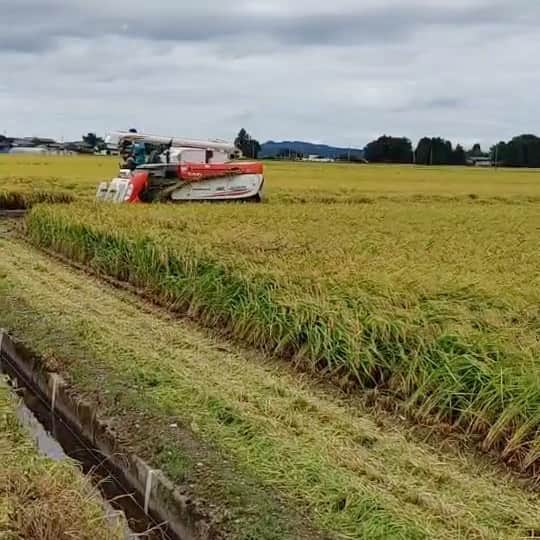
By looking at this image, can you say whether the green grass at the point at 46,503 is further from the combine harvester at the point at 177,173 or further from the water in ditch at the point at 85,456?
the combine harvester at the point at 177,173

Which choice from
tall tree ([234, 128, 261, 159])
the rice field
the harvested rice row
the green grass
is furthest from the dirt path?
tall tree ([234, 128, 261, 159])

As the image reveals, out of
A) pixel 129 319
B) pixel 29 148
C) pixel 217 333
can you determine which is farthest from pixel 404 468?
pixel 29 148

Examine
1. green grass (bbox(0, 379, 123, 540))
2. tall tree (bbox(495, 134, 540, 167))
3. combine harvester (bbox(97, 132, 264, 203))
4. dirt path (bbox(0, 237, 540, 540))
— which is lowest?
dirt path (bbox(0, 237, 540, 540))

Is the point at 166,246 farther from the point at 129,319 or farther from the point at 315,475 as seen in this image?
the point at 315,475

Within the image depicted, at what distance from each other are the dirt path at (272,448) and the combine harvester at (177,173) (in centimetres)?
949

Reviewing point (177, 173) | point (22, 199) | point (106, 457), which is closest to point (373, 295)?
point (106, 457)

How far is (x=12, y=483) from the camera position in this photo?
10.1 feet

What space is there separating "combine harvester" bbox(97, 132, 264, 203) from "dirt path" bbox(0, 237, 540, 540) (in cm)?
949

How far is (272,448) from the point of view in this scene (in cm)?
380

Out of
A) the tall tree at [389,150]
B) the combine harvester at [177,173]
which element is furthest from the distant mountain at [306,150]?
the combine harvester at [177,173]

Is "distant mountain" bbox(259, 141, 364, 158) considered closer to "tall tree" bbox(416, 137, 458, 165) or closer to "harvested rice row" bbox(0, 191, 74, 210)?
"tall tree" bbox(416, 137, 458, 165)

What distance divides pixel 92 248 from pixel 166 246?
2.16 meters

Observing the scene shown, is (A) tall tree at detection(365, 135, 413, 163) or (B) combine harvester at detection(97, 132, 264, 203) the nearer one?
(B) combine harvester at detection(97, 132, 264, 203)

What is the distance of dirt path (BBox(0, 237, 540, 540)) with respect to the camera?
10.2ft
